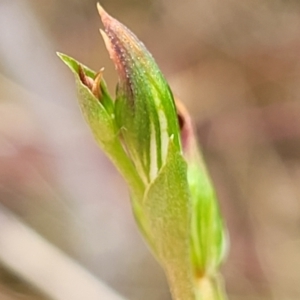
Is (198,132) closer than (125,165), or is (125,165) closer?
(125,165)

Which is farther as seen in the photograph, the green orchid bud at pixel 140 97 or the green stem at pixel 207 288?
the green stem at pixel 207 288

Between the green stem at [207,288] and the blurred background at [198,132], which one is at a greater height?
the blurred background at [198,132]

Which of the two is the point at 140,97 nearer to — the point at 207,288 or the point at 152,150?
the point at 152,150

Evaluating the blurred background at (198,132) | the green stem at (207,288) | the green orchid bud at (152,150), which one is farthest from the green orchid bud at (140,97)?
the blurred background at (198,132)

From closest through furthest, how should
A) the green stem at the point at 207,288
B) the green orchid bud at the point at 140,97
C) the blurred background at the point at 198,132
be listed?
the green orchid bud at the point at 140,97, the green stem at the point at 207,288, the blurred background at the point at 198,132

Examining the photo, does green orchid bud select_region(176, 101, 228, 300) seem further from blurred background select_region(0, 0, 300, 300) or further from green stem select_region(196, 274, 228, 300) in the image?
blurred background select_region(0, 0, 300, 300)

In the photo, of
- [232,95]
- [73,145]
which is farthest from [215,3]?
[73,145]

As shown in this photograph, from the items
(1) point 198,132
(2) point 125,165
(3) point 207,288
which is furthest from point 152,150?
(1) point 198,132

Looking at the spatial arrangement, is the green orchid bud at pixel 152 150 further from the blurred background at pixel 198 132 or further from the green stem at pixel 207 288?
the blurred background at pixel 198 132
